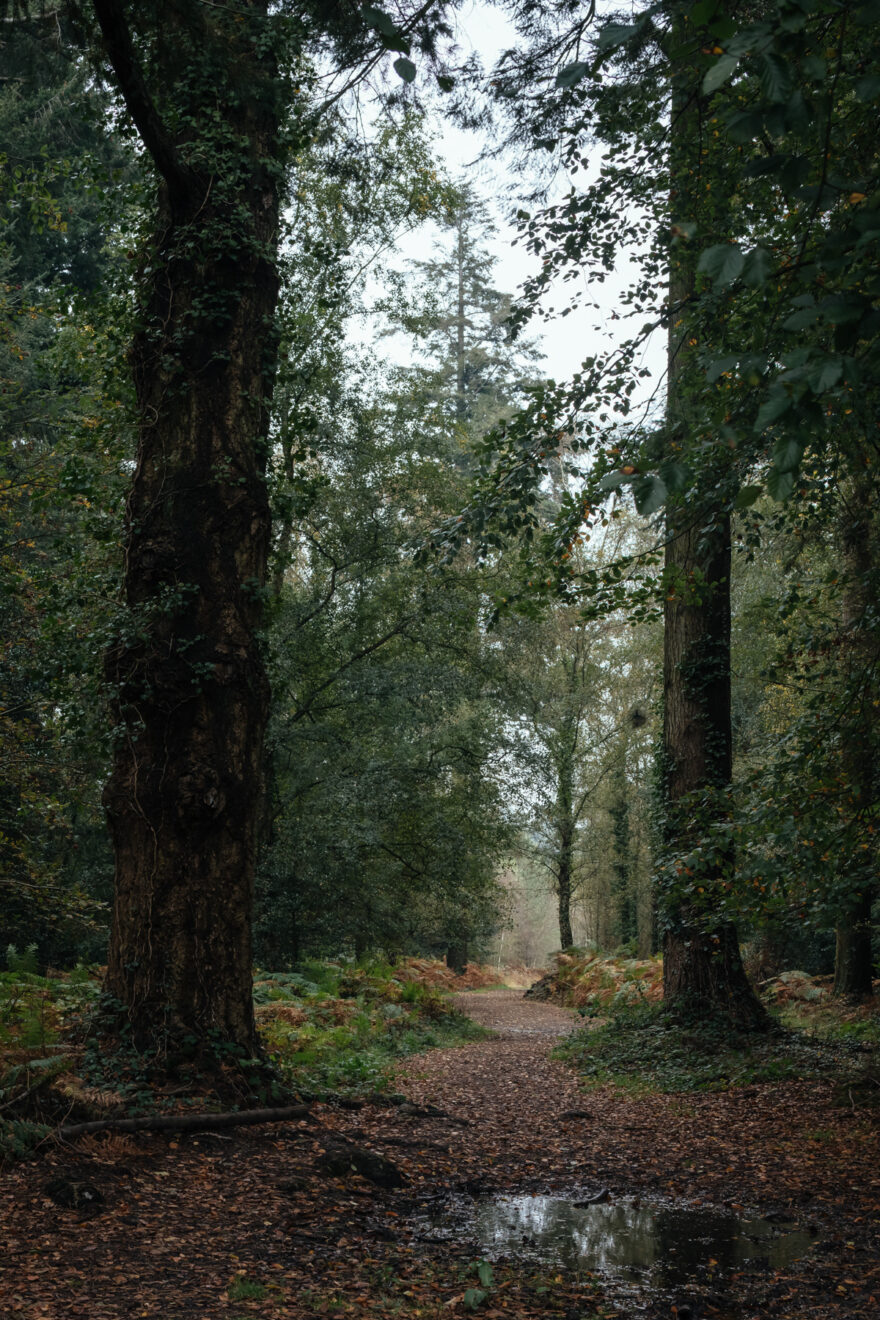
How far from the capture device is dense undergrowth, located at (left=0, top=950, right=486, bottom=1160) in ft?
15.2

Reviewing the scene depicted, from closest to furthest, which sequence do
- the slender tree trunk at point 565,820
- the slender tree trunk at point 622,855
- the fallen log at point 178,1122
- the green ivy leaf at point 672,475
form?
1. the green ivy leaf at point 672,475
2. the fallen log at point 178,1122
3. the slender tree trunk at point 565,820
4. the slender tree trunk at point 622,855

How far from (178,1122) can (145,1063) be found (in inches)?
19.5

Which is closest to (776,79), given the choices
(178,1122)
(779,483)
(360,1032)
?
(779,483)

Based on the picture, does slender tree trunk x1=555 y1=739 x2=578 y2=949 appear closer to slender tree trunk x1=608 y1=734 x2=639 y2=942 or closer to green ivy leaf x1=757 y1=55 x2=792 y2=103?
slender tree trunk x1=608 y1=734 x2=639 y2=942

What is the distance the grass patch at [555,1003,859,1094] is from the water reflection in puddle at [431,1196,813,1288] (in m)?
3.33

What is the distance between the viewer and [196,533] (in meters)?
6.04

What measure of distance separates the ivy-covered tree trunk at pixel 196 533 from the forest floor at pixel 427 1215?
1.12 metres

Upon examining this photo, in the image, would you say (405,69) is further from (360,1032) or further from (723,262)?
(360,1032)

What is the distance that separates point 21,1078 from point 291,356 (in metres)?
11.2

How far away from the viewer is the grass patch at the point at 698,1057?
304 inches

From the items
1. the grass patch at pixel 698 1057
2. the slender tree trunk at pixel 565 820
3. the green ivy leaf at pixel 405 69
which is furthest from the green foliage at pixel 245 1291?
the slender tree trunk at pixel 565 820

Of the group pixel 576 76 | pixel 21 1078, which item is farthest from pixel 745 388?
pixel 21 1078

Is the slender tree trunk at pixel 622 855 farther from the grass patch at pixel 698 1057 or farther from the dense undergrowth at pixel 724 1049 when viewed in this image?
the grass patch at pixel 698 1057

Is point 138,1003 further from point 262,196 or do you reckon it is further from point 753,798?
point 262,196
